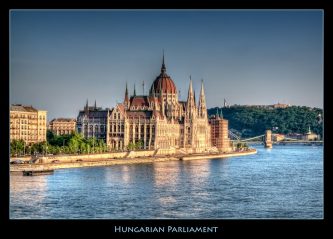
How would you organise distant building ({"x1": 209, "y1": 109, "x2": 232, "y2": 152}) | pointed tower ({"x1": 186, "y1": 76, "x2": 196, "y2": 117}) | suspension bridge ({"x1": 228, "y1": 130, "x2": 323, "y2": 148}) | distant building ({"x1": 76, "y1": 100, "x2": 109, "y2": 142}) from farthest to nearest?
suspension bridge ({"x1": 228, "y1": 130, "x2": 323, "y2": 148}) < distant building ({"x1": 209, "y1": 109, "x2": 232, "y2": 152}) < pointed tower ({"x1": 186, "y1": 76, "x2": 196, "y2": 117}) < distant building ({"x1": 76, "y1": 100, "x2": 109, "y2": 142})

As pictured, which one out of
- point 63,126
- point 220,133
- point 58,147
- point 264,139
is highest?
point 63,126

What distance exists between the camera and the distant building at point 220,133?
150 ft

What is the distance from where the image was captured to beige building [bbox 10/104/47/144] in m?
22.2

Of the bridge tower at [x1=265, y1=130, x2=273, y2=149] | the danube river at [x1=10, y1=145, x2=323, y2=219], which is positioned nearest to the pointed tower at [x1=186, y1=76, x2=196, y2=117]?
the bridge tower at [x1=265, y1=130, x2=273, y2=149]

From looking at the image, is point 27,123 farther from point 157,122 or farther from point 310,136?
point 310,136

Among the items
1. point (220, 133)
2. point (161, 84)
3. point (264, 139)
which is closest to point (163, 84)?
point (161, 84)

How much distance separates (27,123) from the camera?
23969 millimetres

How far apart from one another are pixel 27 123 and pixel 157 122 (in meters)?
13.1

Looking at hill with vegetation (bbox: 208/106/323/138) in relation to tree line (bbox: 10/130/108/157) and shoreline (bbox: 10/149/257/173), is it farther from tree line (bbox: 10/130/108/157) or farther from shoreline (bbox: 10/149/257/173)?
tree line (bbox: 10/130/108/157)

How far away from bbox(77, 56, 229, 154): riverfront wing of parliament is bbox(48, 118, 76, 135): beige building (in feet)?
1.59

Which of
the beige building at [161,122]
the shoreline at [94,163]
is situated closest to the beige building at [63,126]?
the beige building at [161,122]
